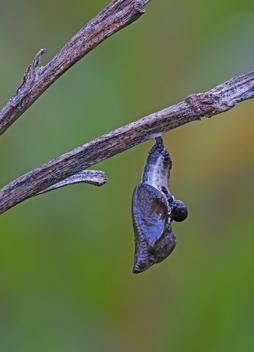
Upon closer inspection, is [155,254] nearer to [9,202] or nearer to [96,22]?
[9,202]

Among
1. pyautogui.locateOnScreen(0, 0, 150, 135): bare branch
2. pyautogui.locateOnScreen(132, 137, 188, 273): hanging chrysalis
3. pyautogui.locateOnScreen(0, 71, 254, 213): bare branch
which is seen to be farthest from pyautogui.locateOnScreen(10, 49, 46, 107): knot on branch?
pyautogui.locateOnScreen(132, 137, 188, 273): hanging chrysalis

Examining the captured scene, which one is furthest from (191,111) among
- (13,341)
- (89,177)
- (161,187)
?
(13,341)

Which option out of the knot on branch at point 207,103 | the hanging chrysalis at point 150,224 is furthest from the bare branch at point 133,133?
the hanging chrysalis at point 150,224

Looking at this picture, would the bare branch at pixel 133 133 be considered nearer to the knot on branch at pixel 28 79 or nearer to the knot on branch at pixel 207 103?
the knot on branch at pixel 207 103

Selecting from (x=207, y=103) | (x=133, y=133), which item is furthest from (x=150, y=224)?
(x=207, y=103)

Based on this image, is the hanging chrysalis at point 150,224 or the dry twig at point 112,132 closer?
the dry twig at point 112,132

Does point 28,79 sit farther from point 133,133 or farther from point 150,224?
point 150,224
